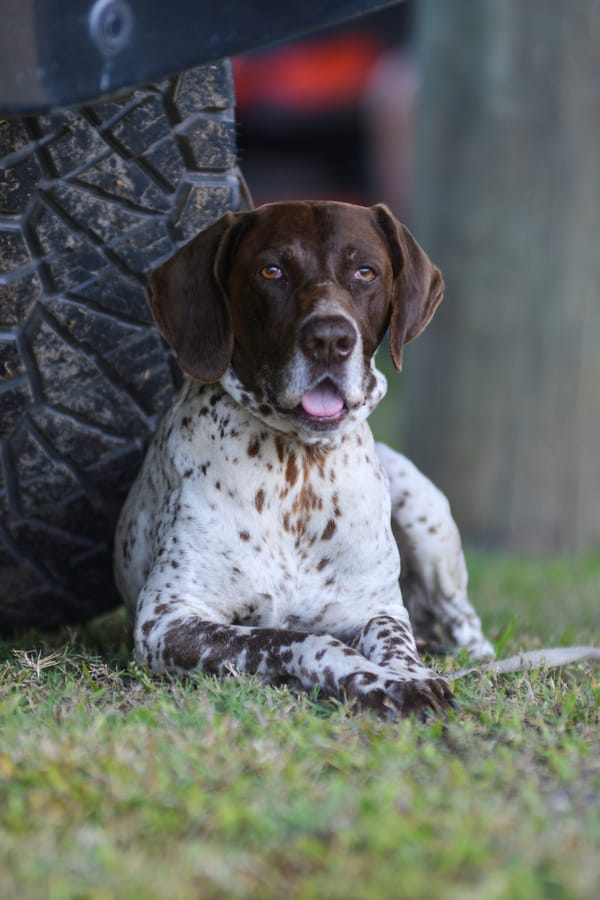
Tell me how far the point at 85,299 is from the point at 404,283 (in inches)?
36.6

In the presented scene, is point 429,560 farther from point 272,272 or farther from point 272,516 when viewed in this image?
point 272,272

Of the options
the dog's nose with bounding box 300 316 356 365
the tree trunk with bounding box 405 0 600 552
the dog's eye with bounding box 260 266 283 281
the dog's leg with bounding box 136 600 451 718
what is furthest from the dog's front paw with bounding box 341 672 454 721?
the tree trunk with bounding box 405 0 600 552

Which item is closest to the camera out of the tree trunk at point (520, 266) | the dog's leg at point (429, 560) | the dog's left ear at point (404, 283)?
the dog's left ear at point (404, 283)

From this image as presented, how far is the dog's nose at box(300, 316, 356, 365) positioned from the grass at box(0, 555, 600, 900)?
83cm

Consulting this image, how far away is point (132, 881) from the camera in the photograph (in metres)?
1.99

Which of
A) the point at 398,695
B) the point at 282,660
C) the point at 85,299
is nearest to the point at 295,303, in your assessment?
the point at 85,299

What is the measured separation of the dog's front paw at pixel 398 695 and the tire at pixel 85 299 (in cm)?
127

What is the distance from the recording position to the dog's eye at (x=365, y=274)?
3574mm

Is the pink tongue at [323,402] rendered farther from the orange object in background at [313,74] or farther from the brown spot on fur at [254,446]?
the orange object in background at [313,74]

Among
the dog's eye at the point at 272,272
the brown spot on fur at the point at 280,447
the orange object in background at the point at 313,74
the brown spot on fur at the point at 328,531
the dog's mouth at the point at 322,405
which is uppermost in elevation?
the orange object in background at the point at 313,74

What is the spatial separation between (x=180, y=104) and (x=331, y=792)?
2.33 m

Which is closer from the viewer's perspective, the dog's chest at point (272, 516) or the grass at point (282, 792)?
the grass at point (282, 792)

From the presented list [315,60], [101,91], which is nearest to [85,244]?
[101,91]

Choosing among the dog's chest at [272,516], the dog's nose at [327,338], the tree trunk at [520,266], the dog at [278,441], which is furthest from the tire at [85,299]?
the tree trunk at [520,266]
